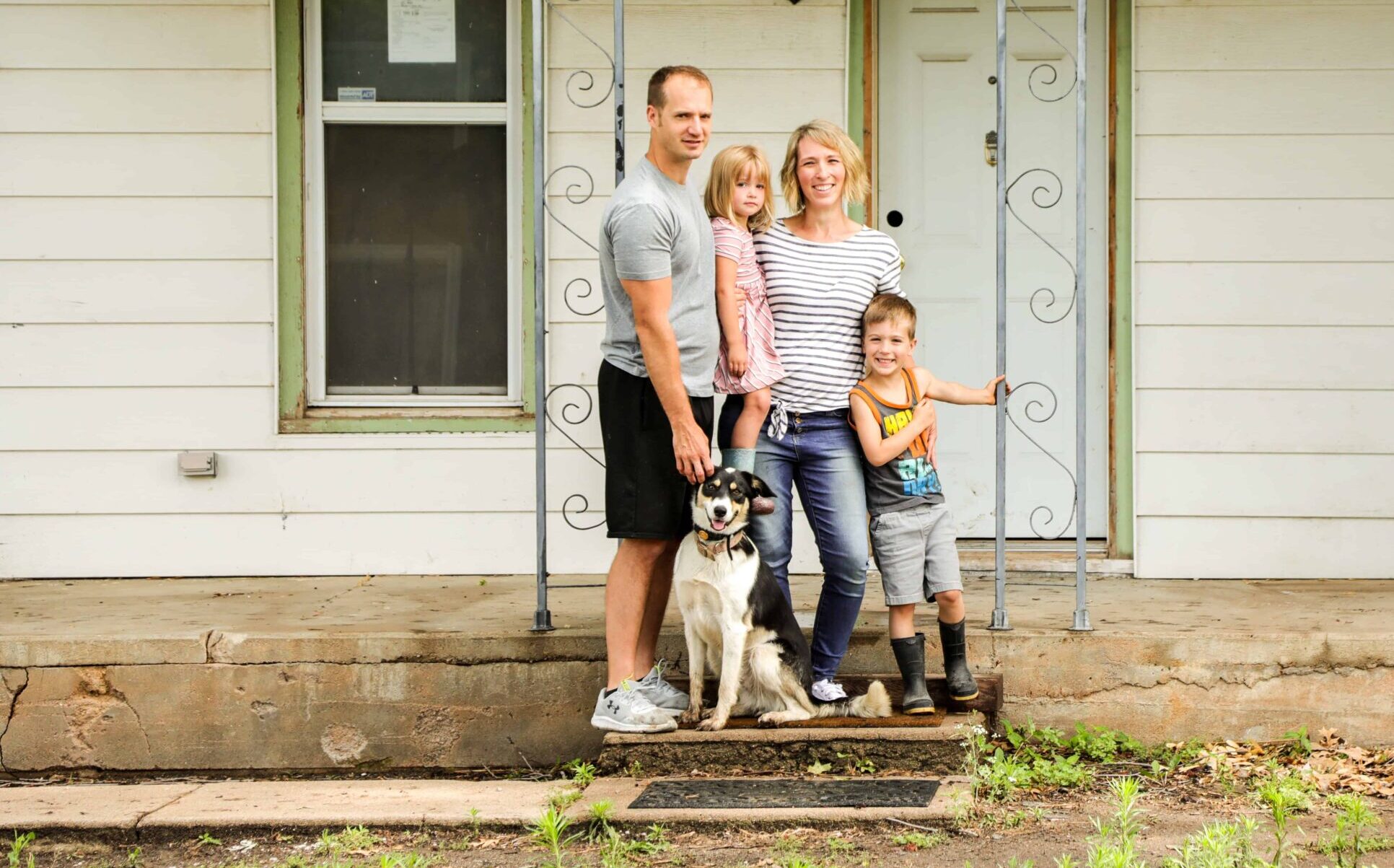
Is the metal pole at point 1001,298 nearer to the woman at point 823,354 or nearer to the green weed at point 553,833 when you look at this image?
the woman at point 823,354

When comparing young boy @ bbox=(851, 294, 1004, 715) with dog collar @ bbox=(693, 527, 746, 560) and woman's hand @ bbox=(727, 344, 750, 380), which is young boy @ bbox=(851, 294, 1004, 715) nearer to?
woman's hand @ bbox=(727, 344, 750, 380)

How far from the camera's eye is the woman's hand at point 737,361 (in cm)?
384

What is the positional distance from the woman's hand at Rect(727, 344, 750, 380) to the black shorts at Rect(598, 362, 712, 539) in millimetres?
120

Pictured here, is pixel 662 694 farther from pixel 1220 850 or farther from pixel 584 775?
pixel 1220 850

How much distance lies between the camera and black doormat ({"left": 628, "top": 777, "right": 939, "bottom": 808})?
3615mm

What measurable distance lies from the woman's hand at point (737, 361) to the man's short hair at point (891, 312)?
0.36 metres

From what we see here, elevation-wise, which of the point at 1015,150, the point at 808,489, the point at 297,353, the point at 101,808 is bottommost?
the point at 101,808

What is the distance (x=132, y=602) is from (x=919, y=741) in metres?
2.97

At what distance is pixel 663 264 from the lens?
3631mm

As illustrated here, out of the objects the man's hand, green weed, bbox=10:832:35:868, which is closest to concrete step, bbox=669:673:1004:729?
the man's hand

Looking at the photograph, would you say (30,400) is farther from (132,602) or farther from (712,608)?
(712,608)

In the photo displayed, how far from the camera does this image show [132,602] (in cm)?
511

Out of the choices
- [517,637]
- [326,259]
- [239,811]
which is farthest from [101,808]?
[326,259]

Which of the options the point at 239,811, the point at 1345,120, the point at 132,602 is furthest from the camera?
the point at 1345,120
